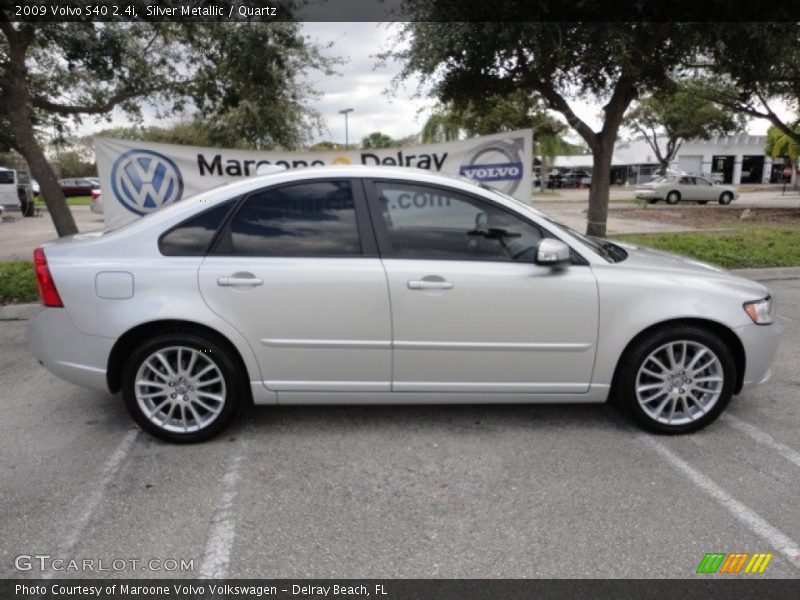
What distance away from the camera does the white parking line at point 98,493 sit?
2740 mm

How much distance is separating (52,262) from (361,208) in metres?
1.83

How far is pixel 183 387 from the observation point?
368cm

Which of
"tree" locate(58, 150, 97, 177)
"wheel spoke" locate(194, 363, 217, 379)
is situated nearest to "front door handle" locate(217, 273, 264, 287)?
"wheel spoke" locate(194, 363, 217, 379)

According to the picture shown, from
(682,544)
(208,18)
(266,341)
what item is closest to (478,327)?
(266,341)

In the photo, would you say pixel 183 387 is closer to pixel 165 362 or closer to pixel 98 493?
pixel 165 362

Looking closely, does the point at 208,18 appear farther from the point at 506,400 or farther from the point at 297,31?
the point at 506,400

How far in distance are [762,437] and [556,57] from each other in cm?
575

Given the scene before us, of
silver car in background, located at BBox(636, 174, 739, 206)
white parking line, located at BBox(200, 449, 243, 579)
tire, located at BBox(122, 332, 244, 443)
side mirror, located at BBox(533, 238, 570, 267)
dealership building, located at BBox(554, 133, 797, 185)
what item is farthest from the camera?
dealership building, located at BBox(554, 133, 797, 185)

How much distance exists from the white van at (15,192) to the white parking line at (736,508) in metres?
24.1

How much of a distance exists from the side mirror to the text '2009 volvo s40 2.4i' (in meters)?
0.01

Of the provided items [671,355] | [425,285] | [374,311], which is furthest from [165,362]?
[671,355]

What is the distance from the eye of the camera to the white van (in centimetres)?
2228

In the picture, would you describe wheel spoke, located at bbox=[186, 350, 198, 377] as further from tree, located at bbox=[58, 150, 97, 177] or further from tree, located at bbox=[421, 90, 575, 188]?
tree, located at bbox=[58, 150, 97, 177]

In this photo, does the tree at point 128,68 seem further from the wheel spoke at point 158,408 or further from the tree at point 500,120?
the wheel spoke at point 158,408
